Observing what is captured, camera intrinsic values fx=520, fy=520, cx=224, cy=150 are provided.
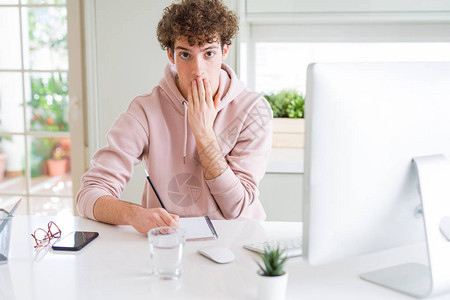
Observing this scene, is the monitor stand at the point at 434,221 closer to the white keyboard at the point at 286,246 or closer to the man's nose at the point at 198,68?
the white keyboard at the point at 286,246

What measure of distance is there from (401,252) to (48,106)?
8.01 ft

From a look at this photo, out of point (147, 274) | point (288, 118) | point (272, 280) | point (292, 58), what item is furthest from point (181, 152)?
point (292, 58)

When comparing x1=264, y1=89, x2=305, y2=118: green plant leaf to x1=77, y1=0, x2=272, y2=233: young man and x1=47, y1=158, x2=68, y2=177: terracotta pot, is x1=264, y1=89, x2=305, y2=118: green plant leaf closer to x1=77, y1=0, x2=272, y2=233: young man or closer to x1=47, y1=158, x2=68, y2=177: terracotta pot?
x1=77, y1=0, x2=272, y2=233: young man

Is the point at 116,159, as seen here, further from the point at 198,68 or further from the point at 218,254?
the point at 218,254

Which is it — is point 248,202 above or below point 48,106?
below

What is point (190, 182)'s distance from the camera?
1.70 m

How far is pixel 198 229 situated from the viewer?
4.59 feet

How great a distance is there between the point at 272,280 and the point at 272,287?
1 cm

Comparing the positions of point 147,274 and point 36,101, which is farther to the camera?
point 36,101

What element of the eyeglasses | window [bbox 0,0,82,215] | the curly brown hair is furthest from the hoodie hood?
window [bbox 0,0,82,215]

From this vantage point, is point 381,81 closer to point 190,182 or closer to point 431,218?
point 431,218

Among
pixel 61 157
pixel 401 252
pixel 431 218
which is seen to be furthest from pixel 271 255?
pixel 61 157

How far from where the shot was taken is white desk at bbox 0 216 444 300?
3.32 feet

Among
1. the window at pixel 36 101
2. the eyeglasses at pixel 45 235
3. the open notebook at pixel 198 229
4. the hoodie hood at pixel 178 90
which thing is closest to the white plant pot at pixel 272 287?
the open notebook at pixel 198 229
